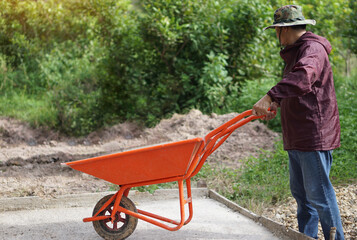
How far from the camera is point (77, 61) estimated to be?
1107 centimetres

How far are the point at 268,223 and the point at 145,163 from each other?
50.2 inches

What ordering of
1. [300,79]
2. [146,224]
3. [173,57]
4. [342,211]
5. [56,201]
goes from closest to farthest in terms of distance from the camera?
[300,79], [146,224], [342,211], [56,201], [173,57]

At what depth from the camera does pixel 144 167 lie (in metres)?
3.01

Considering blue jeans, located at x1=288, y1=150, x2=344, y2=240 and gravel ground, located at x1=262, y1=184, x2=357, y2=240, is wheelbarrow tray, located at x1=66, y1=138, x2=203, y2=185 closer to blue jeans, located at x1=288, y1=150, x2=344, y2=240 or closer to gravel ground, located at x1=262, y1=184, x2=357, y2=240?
blue jeans, located at x1=288, y1=150, x2=344, y2=240

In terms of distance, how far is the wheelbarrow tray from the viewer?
285cm

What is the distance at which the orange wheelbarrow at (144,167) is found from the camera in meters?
2.88

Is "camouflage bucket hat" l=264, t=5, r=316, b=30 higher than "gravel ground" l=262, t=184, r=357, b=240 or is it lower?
higher

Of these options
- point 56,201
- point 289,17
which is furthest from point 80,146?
point 289,17

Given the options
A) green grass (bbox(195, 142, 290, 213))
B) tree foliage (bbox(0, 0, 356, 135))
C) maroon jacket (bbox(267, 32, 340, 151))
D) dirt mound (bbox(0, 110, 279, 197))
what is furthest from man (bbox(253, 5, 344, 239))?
tree foliage (bbox(0, 0, 356, 135))

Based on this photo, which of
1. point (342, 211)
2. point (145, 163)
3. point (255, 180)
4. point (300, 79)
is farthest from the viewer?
point (255, 180)

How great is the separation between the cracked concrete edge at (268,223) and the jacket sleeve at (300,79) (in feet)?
3.74

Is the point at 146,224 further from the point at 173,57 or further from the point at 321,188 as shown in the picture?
the point at 173,57

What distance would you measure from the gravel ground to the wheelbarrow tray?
1436mm

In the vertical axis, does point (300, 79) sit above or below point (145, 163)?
above
